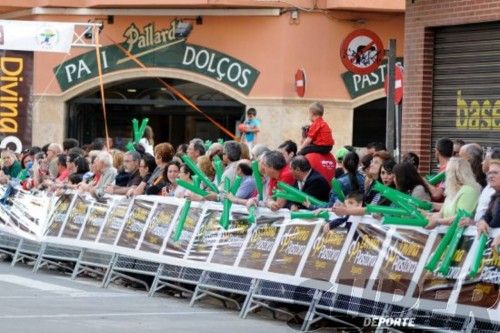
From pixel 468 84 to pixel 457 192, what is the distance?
6.99 meters

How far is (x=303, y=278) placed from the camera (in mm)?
13641

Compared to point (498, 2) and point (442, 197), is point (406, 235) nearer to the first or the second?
point (442, 197)

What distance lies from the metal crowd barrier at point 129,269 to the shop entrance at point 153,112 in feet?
45.5

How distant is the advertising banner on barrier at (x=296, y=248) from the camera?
11.9 meters

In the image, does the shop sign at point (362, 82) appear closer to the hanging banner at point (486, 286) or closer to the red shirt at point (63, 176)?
the red shirt at point (63, 176)

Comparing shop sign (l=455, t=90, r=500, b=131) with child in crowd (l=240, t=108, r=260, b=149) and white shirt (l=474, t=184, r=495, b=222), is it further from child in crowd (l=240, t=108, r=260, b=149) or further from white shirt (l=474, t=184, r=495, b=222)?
child in crowd (l=240, t=108, r=260, b=149)

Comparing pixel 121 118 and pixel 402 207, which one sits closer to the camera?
pixel 402 207

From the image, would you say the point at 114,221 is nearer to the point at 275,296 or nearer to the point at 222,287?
the point at 222,287

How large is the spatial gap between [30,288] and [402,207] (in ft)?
17.5

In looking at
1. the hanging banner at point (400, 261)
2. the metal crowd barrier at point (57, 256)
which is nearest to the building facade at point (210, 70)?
the metal crowd barrier at point (57, 256)

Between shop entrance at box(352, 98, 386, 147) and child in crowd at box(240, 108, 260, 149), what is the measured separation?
8.21ft

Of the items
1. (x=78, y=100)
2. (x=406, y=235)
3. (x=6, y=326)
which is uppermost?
(x=78, y=100)

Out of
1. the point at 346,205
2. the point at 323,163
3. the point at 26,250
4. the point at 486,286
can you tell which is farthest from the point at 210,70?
the point at 486,286

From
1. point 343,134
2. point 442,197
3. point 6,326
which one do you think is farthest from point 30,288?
point 343,134
